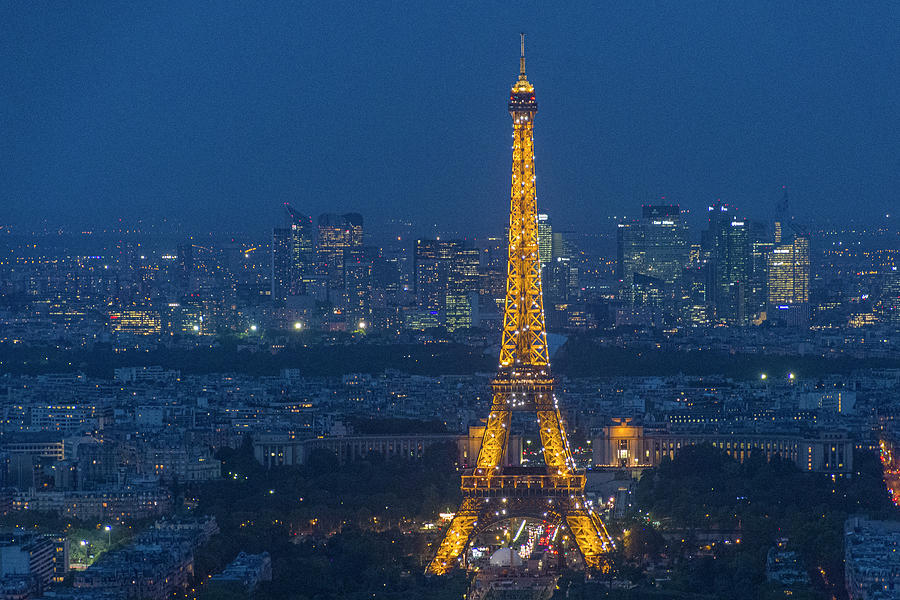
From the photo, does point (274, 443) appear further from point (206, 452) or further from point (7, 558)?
point (7, 558)

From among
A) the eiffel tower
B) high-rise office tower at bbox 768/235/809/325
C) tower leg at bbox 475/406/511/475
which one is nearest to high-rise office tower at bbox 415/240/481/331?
high-rise office tower at bbox 768/235/809/325

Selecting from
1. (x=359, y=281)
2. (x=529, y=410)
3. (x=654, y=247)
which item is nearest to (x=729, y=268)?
(x=654, y=247)

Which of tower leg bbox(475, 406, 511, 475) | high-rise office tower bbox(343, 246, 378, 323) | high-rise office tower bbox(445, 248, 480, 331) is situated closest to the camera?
tower leg bbox(475, 406, 511, 475)

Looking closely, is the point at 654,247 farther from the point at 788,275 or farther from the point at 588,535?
the point at 588,535

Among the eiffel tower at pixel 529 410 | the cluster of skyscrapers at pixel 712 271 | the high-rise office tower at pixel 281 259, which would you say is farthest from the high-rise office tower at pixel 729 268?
the eiffel tower at pixel 529 410

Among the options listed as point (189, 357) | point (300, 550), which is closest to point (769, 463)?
point (300, 550)

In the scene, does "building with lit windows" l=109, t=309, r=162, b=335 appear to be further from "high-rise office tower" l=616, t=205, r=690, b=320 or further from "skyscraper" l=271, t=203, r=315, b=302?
"high-rise office tower" l=616, t=205, r=690, b=320
